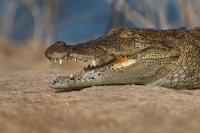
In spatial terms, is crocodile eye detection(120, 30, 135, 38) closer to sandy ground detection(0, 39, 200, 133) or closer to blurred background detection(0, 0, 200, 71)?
sandy ground detection(0, 39, 200, 133)

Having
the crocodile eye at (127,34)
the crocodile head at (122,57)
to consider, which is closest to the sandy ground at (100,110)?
the crocodile head at (122,57)

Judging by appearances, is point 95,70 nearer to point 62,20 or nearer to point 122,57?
point 122,57

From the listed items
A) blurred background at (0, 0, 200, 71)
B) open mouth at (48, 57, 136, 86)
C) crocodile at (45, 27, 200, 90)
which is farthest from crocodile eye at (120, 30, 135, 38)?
blurred background at (0, 0, 200, 71)

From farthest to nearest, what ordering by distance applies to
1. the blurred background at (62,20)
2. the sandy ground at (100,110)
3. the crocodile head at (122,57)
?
1. the blurred background at (62,20)
2. the crocodile head at (122,57)
3. the sandy ground at (100,110)

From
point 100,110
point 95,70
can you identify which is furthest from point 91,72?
point 100,110

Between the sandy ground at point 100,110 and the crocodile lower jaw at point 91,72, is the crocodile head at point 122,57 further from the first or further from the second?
the sandy ground at point 100,110

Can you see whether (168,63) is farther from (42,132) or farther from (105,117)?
(42,132)

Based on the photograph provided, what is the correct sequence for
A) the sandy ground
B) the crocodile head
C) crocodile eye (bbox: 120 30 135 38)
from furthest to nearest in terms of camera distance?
crocodile eye (bbox: 120 30 135 38) < the crocodile head < the sandy ground
